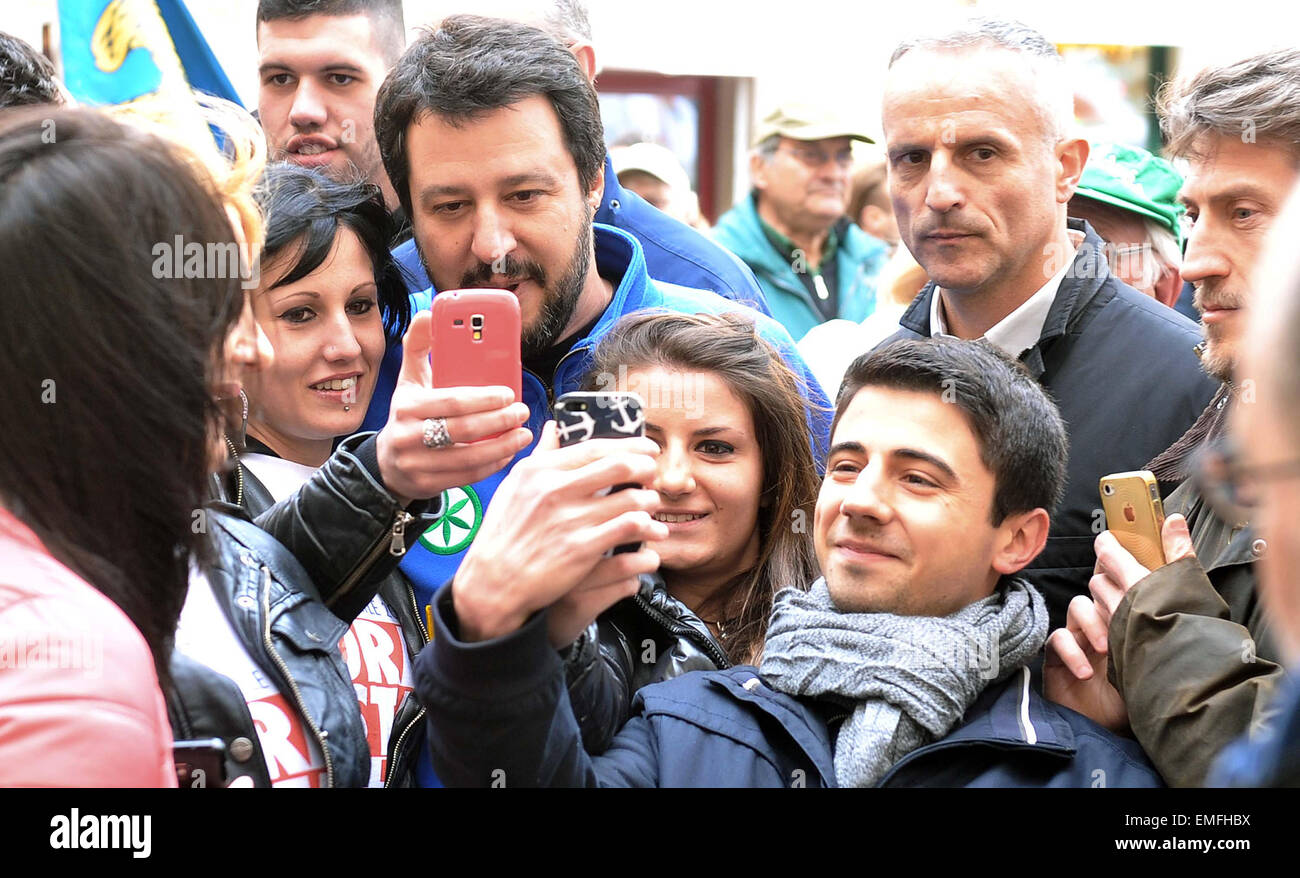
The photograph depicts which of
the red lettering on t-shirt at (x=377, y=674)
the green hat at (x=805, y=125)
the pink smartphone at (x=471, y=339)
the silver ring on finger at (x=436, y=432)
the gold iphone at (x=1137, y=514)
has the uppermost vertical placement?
the green hat at (x=805, y=125)

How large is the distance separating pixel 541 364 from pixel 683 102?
25.3 ft

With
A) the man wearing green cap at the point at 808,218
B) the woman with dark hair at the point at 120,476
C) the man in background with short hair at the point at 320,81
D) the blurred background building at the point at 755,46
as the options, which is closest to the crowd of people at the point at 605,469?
the woman with dark hair at the point at 120,476

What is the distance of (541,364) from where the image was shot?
10.4 feet

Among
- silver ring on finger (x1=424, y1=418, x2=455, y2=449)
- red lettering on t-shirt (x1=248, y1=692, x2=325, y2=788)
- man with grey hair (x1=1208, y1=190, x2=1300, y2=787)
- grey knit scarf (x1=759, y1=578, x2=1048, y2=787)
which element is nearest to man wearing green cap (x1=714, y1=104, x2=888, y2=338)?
grey knit scarf (x1=759, y1=578, x2=1048, y2=787)

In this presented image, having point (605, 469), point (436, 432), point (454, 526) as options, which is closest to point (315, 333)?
point (454, 526)

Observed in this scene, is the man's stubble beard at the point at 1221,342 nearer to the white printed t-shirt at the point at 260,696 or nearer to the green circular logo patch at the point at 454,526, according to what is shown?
the green circular logo patch at the point at 454,526

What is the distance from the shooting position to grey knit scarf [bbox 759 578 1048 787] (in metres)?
2.19

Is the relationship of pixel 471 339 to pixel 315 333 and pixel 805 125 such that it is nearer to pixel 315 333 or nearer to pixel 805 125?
pixel 315 333

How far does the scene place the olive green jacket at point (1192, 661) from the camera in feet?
6.94

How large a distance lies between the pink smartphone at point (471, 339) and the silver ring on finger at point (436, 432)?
9cm

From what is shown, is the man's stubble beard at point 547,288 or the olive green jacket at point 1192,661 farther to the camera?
the man's stubble beard at point 547,288

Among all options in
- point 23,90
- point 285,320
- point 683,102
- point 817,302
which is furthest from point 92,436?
point 683,102

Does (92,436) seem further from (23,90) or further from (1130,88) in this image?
(1130,88)

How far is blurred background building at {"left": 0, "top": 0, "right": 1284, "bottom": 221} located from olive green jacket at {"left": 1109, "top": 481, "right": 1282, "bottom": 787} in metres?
5.26
